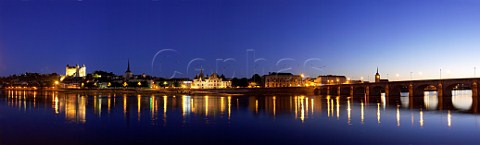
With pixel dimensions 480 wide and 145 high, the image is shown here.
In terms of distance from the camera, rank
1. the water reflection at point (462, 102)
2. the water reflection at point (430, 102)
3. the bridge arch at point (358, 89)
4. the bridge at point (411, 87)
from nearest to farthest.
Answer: the water reflection at point (430, 102) < the water reflection at point (462, 102) < the bridge at point (411, 87) < the bridge arch at point (358, 89)

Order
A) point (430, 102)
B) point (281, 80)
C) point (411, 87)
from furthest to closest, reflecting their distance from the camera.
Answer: point (281, 80) < point (411, 87) < point (430, 102)

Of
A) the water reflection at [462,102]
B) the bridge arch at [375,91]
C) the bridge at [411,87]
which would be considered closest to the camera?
the water reflection at [462,102]

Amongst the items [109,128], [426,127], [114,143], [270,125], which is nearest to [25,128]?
[109,128]

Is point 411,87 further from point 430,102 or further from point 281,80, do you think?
point 281,80

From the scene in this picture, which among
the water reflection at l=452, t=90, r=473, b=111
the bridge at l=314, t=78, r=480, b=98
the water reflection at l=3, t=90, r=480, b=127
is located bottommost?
the water reflection at l=452, t=90, r=473, b=111

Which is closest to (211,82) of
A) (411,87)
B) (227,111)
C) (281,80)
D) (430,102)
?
(281,80)

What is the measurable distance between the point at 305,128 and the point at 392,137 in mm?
6968

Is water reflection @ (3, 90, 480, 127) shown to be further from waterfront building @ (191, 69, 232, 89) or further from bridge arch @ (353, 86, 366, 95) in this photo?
waterfront building @ (191, 69, 232, 89)

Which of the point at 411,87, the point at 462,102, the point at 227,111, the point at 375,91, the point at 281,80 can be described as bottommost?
the point at 462,102

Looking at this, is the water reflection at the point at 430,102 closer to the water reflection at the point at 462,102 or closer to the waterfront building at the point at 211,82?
the water reflection at the point at 462,102

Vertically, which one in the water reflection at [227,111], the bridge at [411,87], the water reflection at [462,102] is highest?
the bridge at [411,87]

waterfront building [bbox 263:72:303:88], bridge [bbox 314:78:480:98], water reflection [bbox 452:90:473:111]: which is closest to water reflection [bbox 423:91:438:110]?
water reflection [bbox 452:90:473:111]

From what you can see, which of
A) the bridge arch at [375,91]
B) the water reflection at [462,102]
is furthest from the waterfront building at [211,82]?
the water reflection at [462,102]

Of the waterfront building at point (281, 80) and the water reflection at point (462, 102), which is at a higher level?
the waterfront building at point (281, 80)
